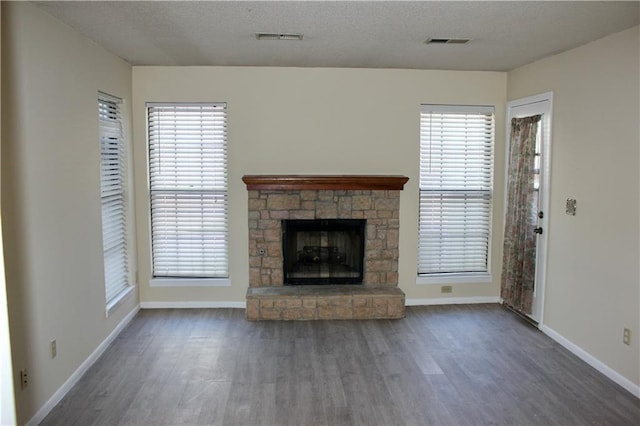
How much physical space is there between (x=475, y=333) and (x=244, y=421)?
2.38m

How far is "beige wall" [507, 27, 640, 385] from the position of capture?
3225 millimetres

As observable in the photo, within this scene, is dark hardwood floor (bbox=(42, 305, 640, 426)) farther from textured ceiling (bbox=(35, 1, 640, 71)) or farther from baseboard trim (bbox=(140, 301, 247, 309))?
textured ceiling (bbox=(35, 1, 640, 71))

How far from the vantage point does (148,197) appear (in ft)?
15.6

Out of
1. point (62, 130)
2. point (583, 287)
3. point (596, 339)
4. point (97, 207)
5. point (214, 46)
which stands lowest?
point (596, 339)

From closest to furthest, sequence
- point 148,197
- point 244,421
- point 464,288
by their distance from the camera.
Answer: point 244,421 → point 148,197 → point 464,288

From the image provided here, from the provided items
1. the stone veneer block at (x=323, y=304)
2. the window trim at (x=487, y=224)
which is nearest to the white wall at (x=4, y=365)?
the stone veneer block at (x=323, y=304)

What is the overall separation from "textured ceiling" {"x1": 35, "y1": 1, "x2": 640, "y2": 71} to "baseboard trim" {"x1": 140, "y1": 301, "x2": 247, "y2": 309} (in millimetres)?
2470

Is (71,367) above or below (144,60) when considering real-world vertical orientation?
below

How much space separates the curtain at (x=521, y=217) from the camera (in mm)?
4348

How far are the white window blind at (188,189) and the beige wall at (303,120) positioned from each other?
3.9 inches

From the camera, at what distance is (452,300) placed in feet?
16.7

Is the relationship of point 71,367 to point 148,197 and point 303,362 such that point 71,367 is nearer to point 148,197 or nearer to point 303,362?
point 303,362

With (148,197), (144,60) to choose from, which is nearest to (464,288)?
(148,197)

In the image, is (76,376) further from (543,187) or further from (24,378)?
(543,187)
